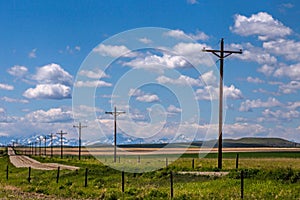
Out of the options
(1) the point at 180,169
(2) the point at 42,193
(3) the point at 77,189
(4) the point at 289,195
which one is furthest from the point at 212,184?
(1) the point at 180,169

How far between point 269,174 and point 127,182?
10.3 metres

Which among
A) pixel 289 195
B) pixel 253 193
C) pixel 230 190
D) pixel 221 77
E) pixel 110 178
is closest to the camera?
pixel 289 195

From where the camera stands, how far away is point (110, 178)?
39.1 metres

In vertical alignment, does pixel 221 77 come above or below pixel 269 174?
above

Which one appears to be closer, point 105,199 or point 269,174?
point 105,199

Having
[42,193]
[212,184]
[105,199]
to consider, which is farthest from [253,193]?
[42,193]

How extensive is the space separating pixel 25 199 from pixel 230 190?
34.9 ft

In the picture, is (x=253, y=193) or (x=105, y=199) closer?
(x=253, y=193)

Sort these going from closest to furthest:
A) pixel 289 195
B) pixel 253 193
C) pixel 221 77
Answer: pixel 289 195, pixel 253 193, pixel 221 77

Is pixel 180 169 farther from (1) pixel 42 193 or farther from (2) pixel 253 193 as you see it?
(2) pixel 253 193

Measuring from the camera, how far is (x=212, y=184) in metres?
28.9

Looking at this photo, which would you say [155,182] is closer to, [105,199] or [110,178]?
[110,178]

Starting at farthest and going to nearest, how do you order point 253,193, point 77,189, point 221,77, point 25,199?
1. point 221,77
2. point 77,189
3. point 25,199
4. point 253,193

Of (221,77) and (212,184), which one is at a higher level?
(221,77)
